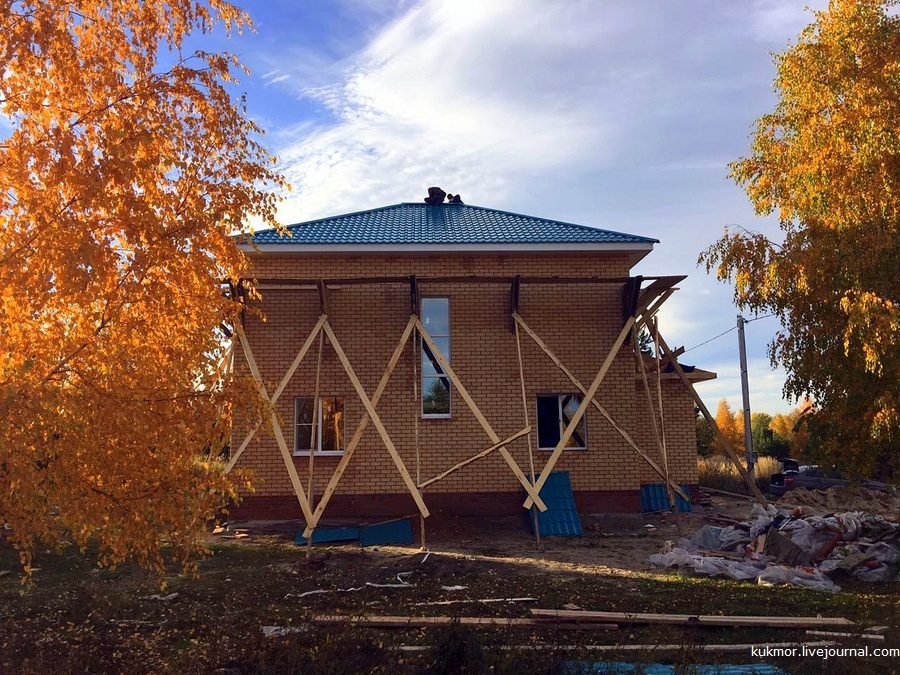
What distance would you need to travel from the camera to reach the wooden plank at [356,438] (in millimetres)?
11375

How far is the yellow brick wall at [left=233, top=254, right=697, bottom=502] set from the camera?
13578mm

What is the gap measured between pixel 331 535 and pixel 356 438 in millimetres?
1796

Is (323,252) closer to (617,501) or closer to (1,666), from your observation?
(617,501)

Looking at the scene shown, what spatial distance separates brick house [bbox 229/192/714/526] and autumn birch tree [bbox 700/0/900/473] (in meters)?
3.59

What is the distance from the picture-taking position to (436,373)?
1394 cm

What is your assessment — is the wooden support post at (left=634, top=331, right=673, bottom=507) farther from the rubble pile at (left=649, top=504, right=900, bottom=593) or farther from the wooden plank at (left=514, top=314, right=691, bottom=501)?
the rubble pile at (left=649, top=504, right=900, bottom=593)

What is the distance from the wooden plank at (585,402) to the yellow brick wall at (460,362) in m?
0.71

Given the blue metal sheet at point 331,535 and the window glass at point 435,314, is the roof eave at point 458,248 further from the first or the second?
the blue metal sheet at point 331,535

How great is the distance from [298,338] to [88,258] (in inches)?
384

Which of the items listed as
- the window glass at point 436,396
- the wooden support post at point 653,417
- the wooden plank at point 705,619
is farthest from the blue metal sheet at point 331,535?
the wooden plank at point 705,619

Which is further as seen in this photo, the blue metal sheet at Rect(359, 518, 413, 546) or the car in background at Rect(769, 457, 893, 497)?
the car in background at Rect(769, 457, 893, 497)

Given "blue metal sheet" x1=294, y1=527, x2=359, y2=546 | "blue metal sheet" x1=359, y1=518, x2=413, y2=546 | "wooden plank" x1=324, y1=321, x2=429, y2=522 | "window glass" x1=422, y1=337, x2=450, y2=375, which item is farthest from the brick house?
"blue metal sheet" x1=359, y1=518, x2=413, y2=546

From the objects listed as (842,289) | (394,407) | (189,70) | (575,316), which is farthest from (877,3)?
(394,407)

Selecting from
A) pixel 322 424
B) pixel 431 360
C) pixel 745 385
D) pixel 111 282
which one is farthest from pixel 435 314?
pixel 745 385
